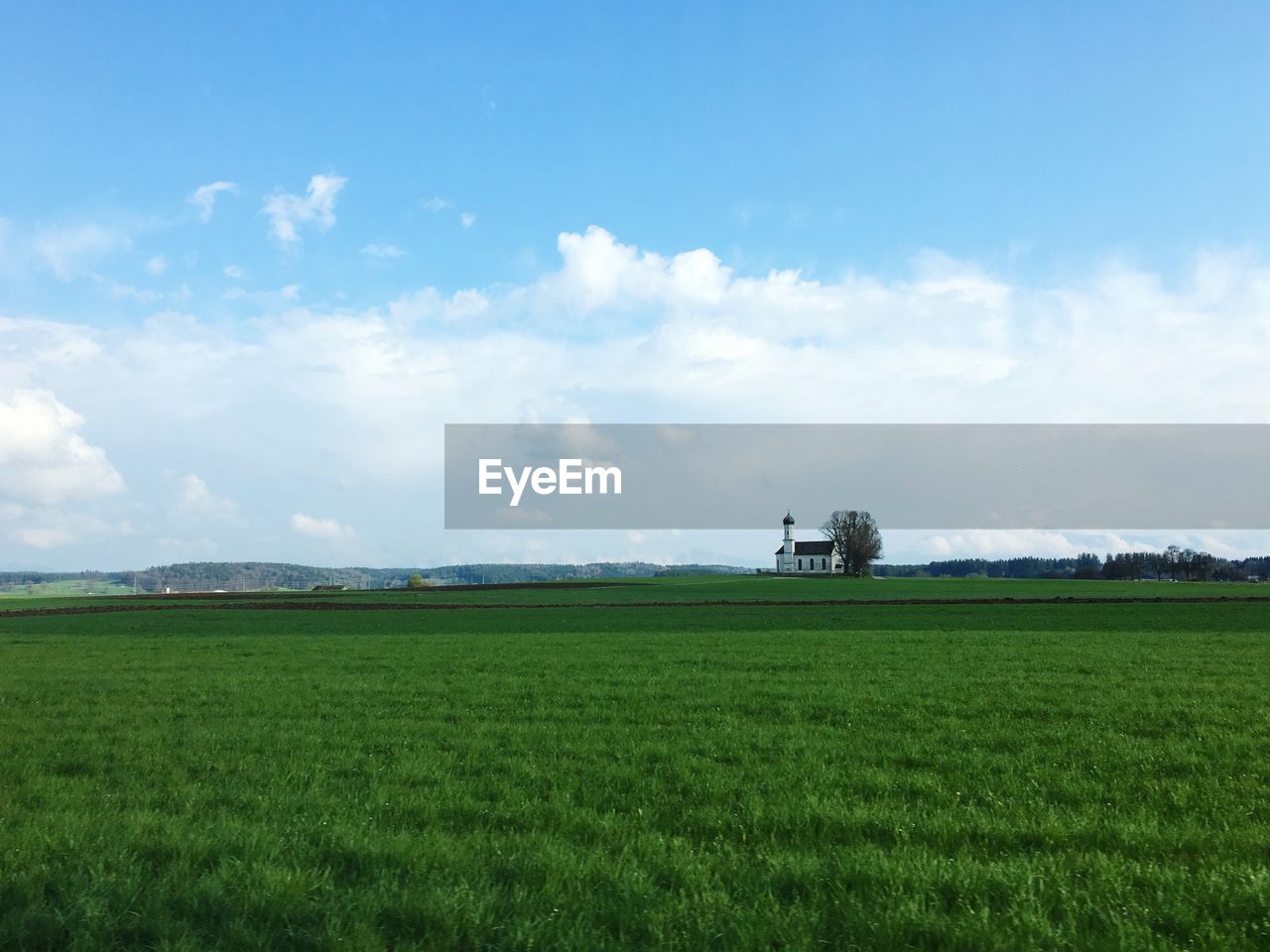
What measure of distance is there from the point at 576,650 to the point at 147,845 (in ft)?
64.4

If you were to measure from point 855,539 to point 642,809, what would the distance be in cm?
16667

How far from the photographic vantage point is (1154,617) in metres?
44.5

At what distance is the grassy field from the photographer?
19.3 ft

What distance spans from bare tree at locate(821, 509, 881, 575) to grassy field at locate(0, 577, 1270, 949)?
152m

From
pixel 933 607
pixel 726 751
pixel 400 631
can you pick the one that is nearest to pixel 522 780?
pixel 726 751

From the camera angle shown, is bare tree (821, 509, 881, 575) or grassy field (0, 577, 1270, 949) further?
bare tree (821, 509, 881, 575)

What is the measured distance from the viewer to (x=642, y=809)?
28.3ft

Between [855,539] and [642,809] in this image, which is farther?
[855,539]

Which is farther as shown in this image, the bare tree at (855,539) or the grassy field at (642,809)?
the bare tree at (855,539)

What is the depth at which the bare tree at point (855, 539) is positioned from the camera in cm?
16712

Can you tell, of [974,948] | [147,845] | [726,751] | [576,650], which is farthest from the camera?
[576,650]

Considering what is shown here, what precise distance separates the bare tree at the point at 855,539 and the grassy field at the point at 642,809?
151504 mm

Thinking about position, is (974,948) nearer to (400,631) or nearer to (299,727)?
(299,727)

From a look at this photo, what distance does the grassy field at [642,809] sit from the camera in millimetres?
5887
